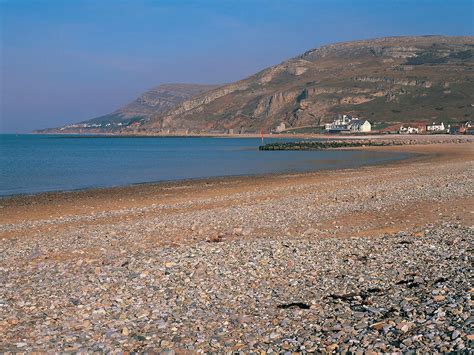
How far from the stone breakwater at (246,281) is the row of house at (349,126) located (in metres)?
157

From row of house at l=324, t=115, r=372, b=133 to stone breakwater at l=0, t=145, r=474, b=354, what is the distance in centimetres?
15667

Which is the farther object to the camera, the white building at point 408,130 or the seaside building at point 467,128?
the white building at point 408,130

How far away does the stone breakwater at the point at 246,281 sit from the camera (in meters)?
6.86

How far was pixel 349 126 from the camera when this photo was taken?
590 feet

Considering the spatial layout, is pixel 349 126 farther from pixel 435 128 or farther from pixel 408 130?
pixel 435 128

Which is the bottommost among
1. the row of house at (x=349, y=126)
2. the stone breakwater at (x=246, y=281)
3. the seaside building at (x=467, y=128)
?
the stone breakwater at (x=246, y=281)

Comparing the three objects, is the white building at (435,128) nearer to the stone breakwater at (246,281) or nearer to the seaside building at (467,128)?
the seaside building at (467,128)

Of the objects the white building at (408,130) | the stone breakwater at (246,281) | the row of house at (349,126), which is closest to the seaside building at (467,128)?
the white building at (408,130)

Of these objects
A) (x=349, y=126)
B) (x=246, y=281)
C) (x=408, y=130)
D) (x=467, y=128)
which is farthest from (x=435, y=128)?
(x=246, y=281)

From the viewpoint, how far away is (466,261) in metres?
10.0

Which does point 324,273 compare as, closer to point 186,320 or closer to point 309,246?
point 309,246

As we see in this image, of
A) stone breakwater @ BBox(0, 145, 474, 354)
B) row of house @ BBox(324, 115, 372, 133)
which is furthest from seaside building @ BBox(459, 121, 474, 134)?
stone breakwater @ BBox(0, 145, 474, 354)

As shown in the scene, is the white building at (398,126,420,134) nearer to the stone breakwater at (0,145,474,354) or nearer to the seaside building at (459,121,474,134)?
the seaside building at (459,121,474,134)

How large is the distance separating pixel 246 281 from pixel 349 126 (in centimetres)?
17547
